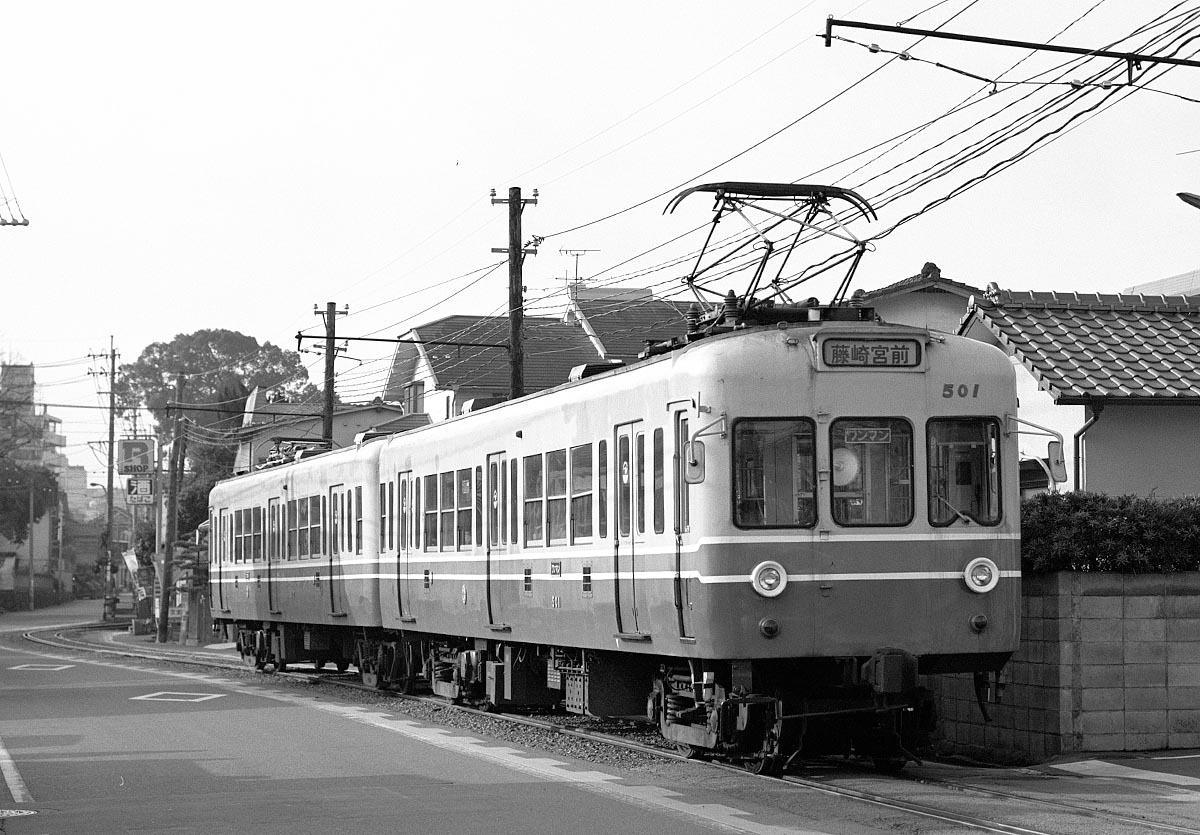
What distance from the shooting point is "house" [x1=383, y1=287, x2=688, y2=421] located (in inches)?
1869

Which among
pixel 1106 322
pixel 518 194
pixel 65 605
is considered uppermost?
pixel 518 194

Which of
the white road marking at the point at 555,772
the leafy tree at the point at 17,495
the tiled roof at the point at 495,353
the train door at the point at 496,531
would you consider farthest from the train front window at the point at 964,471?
the leafy tree at the point at 17,495

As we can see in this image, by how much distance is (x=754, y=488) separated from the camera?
11.3 m

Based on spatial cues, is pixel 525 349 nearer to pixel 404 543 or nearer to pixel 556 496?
pixel 404 543

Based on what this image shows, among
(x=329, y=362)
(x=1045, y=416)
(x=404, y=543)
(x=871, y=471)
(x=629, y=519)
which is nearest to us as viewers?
(x=871, y=471)

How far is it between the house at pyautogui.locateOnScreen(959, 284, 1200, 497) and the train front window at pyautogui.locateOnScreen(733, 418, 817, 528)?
555cm

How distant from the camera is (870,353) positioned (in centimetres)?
1151

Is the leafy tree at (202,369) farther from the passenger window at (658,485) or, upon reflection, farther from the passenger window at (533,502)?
the passenger window at (658,485)

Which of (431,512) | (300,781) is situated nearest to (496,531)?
(431,512)

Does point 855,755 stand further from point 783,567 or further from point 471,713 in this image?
point 471,713

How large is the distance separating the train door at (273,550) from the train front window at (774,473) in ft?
49.3

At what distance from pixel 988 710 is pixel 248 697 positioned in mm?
9997

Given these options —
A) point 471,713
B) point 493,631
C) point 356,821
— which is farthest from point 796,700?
point 471,713

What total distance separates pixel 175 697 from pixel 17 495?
213 ft
